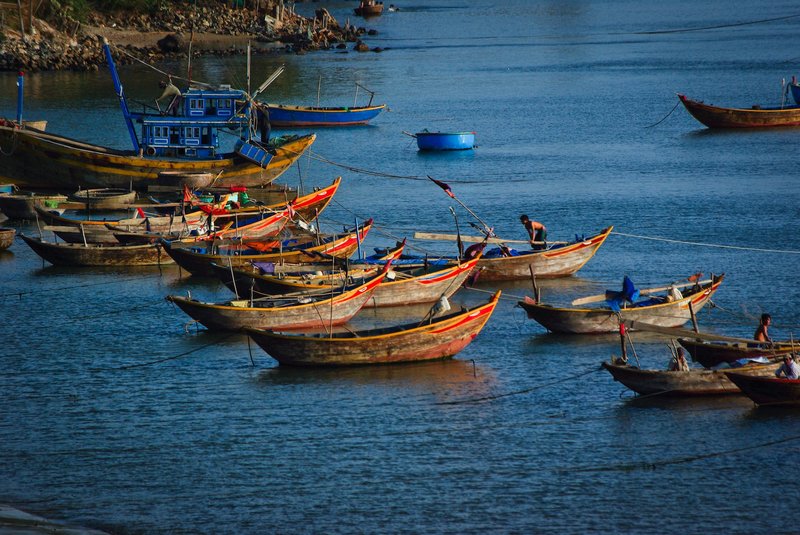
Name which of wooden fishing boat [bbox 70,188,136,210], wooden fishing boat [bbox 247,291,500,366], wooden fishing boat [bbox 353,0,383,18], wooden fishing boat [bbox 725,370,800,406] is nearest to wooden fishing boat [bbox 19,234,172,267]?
wooden fishing boat [bbox 70,188,136,210]

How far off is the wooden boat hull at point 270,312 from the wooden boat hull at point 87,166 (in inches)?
807

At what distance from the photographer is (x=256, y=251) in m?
38.3

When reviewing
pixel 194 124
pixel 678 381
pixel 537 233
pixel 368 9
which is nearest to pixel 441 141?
pixel 194 124

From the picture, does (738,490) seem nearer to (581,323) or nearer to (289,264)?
(581,323)

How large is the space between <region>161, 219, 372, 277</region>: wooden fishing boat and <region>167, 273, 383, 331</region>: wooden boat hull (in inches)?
162

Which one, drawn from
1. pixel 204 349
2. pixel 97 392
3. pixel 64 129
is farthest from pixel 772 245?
pixel 64 129

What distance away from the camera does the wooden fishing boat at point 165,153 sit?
168 feet

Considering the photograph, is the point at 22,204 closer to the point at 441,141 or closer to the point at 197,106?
the point at 197,106

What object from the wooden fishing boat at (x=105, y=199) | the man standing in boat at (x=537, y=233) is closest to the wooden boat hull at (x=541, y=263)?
the man standing in boat at (x=537, y=233)

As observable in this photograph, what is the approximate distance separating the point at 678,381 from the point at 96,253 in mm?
21691

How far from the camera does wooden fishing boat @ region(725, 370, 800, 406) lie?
80.4ft

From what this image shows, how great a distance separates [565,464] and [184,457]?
7.63 meters

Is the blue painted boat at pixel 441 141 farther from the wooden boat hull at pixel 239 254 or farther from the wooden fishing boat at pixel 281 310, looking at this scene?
the wooden fishing boat at pixel 281 310

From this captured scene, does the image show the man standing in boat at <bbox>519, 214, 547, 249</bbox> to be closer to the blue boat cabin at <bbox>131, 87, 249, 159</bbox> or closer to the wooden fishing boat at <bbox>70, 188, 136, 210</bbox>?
the wooden fishing boat at <bbox>70, 188, 136, 210</bbox>
